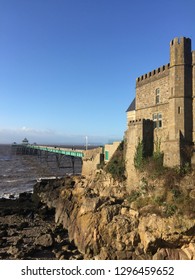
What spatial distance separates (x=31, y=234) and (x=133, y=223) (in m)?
9.10

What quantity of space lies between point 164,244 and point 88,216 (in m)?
6.10

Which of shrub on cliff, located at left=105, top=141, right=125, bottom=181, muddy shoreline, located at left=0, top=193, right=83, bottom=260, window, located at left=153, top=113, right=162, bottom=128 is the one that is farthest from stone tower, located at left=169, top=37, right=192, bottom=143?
muddy shoreline, located at left=0, top=193, right=83, bottom=260

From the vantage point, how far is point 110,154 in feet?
91.4

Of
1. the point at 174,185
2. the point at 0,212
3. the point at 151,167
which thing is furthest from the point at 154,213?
the point at 0,212

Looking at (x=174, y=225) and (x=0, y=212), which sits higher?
(x=174, y=225)

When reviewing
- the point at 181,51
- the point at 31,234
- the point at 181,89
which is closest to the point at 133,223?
the point at 31,234

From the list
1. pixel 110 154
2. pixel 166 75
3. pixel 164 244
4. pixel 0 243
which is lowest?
pixel 0 243

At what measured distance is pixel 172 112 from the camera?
2102cm

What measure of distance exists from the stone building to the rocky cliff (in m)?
2.88

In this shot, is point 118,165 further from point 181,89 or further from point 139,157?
point 181,89

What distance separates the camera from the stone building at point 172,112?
20.3 m
